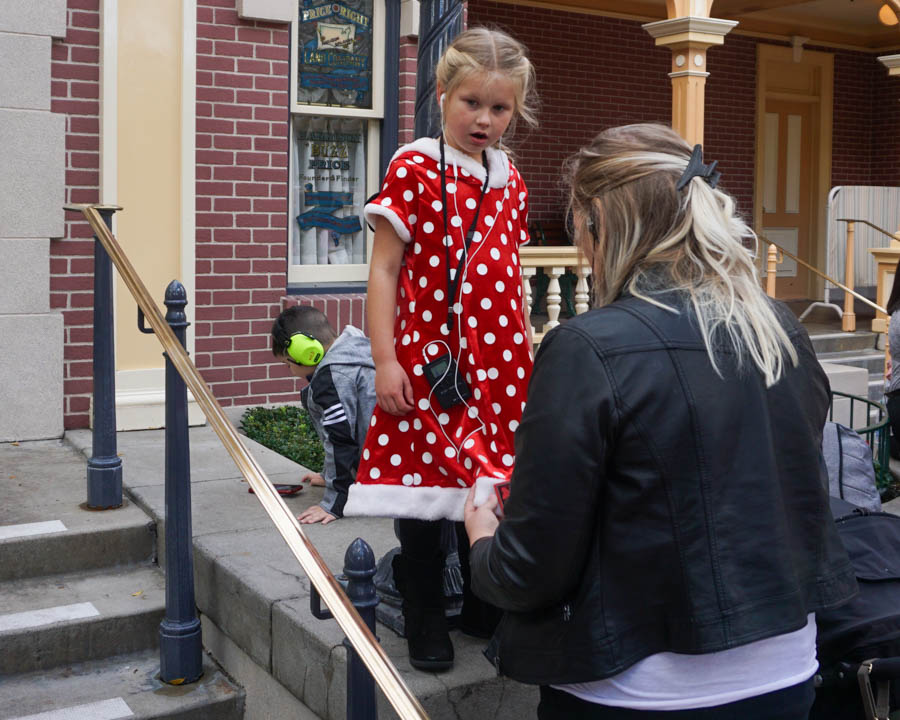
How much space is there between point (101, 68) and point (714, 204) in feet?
14.8

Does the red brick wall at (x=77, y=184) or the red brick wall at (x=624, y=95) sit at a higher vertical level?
the red brick wall at (x=624, y=95)

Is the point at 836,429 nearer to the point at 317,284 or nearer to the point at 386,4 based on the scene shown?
the point at 317,284

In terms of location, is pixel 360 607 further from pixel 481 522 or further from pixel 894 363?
pixel 894 363

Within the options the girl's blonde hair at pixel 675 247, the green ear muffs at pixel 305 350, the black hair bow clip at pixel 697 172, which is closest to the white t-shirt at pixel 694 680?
the girl's blonde hair at pixel 675 247

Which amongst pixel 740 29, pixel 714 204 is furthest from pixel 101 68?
pixel 740 29

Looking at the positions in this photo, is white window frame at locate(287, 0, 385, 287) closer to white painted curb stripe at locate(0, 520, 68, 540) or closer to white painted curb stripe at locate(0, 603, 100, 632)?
white painted curb stripe at locate(0, 520, 68, 540)

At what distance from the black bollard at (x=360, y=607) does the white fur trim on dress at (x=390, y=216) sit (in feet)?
2.93

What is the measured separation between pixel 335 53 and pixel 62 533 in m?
3.58

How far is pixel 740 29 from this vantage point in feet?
44.7

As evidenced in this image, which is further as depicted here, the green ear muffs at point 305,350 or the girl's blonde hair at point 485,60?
the green ear muffs at point 305,350

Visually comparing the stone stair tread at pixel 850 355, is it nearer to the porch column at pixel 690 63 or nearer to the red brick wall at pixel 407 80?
the porch column at pixel 690 63

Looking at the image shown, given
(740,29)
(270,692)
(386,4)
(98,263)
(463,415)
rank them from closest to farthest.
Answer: (463,415), (270,692), (98,263), (386,4), (740,29)

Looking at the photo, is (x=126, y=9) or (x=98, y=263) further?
(x=126, y=9)

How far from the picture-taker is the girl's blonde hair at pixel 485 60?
2.65m
